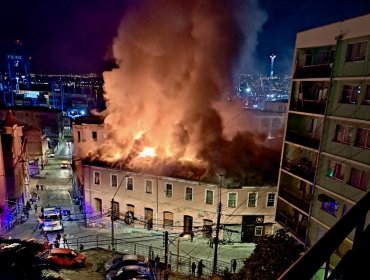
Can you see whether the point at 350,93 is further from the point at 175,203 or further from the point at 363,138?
the point at 175,203

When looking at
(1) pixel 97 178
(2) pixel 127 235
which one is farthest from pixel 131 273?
(1) pixel 97 178

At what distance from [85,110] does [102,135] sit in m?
50.0

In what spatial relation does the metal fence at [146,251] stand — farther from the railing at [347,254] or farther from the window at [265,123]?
the window at [265,123]

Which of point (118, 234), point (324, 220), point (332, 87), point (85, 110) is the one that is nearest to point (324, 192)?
point (324, 220)

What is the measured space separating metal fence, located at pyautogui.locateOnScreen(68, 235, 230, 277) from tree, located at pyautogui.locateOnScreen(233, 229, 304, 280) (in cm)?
726

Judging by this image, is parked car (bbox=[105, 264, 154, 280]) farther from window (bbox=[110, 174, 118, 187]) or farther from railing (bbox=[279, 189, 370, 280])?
railing (bbox=[279, 189, 370, 280])

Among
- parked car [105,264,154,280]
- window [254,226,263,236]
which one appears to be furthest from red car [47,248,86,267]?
window [254,226,263,236]

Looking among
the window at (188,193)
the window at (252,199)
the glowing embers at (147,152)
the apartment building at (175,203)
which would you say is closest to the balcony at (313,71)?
the apartment building at (175,203)

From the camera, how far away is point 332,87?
18.8 m

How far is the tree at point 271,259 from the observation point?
17.0m

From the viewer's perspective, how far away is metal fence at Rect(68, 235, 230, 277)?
25.6 metres

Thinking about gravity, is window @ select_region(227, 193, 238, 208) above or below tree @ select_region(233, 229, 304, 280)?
below

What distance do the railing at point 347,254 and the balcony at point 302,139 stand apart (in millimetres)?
18885

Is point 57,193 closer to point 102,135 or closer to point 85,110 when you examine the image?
point 102,135
